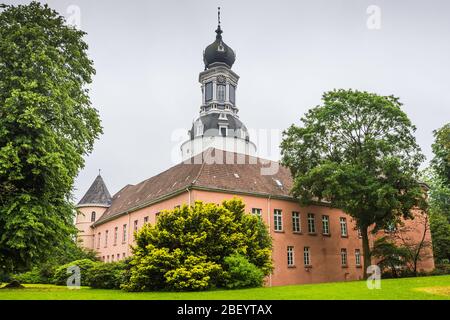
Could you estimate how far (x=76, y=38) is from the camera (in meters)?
19.8

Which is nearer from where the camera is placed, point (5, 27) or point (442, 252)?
point (5, 27)

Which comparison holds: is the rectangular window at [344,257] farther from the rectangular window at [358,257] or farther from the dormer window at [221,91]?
the dormer window at [221,91]

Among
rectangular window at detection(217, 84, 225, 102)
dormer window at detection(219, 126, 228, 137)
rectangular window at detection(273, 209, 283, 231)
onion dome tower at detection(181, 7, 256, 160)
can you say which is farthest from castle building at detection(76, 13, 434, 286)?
rectangular window at detection(217, 84, 225, 102)

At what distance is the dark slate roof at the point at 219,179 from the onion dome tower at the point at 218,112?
8492 millimetres

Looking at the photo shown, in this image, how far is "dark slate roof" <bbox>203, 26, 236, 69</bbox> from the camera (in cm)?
5203

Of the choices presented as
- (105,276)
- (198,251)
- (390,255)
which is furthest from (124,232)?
(390,255)

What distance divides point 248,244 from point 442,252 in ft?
86.7

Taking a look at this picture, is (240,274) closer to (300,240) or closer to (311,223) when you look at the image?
(300,240)

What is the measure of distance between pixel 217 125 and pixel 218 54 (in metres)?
9.77

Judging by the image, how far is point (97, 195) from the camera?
50.2m

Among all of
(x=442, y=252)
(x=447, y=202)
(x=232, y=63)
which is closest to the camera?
(x=442, y=252)
